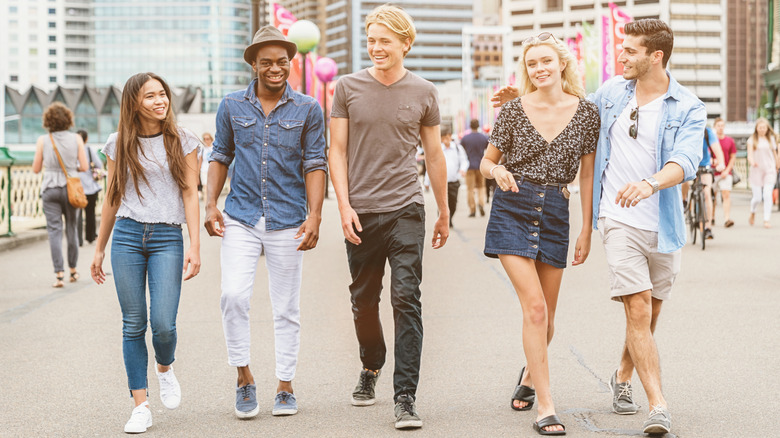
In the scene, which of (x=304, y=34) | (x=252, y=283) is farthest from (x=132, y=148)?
(x=304, y=34)

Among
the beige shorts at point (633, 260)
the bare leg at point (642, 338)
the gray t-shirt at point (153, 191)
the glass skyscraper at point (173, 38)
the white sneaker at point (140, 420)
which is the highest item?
the glass skyscraper at point (173, 38)

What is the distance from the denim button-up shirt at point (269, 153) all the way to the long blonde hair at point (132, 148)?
0.67 feet

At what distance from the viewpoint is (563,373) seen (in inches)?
237

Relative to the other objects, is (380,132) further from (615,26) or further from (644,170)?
(615,26)

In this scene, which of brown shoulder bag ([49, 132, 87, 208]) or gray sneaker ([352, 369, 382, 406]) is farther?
brown shoulder bag ([49, 132, 87, 208])

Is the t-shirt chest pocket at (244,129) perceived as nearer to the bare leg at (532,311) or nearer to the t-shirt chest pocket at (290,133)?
the t-shirt chest pocket at (290,133)

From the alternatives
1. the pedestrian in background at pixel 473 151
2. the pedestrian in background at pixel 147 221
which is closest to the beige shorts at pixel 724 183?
the pedestrian in background at pixel 473 151

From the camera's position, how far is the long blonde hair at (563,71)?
4840 mm

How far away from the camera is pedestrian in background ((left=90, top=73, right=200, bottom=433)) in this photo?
15.9 feet

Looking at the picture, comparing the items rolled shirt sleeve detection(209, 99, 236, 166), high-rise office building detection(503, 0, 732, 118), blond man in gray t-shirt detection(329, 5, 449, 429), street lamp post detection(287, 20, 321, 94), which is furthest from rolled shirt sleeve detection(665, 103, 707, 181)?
high-rise office building detection(503, 0, 732, 118)

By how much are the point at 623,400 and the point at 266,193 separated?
204cm

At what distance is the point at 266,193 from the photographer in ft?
16.4

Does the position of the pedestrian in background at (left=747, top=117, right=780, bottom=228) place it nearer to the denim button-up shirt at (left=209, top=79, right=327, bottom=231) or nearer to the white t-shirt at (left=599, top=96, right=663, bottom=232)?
the white t-shirt at (left=599, top=96, right=663, bottom=232)

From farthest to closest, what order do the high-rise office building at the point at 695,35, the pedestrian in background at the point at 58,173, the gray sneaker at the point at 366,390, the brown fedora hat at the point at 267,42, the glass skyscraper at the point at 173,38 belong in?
the high-rise office building at the point at 695,35 < the glass skyscraper at the point at 173,38 < the pedestrian in background at the point at 58,173 < the gray sneaker at the point at 366,390 < the brown fedora hat at the point at 267,42
